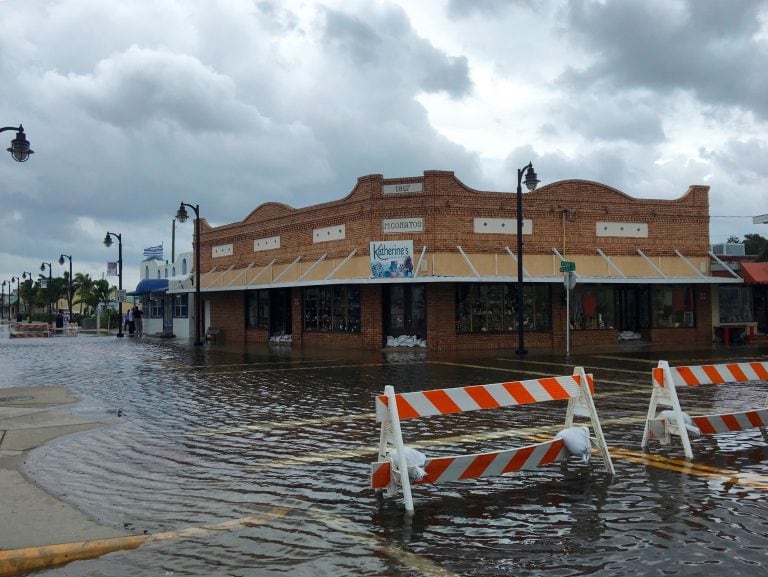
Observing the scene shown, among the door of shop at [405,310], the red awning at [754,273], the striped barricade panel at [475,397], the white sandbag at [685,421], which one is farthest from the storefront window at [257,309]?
the striped barricade panel at [475,397]

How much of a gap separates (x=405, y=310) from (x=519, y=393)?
64.4ft

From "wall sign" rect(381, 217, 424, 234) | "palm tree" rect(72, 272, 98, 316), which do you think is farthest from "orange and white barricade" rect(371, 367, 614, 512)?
"palm tree" rect(72, 272, 98, 316)

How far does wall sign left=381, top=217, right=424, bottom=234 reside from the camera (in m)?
25.9

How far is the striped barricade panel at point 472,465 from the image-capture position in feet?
19.8

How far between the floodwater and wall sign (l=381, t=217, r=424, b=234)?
13.8m

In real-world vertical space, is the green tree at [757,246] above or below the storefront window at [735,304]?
above

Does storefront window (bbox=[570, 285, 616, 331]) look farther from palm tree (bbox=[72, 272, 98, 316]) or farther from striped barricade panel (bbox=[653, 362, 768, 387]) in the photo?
palm tree (bbox=[72, 272, 98, 316])

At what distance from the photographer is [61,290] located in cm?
10512

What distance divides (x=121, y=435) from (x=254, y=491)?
380cm

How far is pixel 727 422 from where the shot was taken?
26.6 ft

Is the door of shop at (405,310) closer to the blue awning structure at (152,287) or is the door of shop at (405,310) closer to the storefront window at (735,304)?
the storefront window at (735,304)

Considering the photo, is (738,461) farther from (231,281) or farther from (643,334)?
(231,281)

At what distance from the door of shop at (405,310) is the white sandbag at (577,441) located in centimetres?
1886

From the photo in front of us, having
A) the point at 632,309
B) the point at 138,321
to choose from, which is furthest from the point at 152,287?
the point at 632,309
